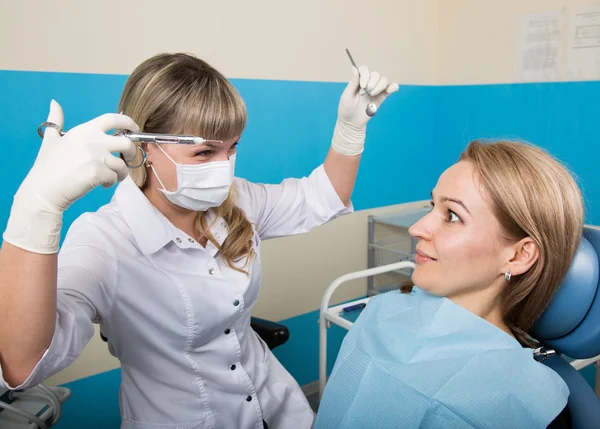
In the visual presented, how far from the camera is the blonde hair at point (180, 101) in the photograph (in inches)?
39.8

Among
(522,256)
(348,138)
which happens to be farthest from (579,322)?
(348,138)

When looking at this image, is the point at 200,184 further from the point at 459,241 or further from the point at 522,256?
the point at 522,256

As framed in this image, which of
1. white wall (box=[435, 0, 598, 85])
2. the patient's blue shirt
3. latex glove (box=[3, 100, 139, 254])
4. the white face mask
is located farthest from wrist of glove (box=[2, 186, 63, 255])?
white wall (box=[435, 0, 598, 85])

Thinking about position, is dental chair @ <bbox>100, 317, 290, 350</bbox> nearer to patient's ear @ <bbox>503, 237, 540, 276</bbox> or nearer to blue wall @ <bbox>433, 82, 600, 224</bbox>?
patient's ear @ <bbox>503, 237, 540, 276</bbox>

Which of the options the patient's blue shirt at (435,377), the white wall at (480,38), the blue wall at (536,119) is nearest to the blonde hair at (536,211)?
the patient's blue shirt at (435,377)

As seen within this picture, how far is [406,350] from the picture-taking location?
101 centimetres

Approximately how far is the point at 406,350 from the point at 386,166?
164 centimetres

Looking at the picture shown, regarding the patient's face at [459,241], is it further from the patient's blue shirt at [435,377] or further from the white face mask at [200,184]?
the white face mask at [200,184]

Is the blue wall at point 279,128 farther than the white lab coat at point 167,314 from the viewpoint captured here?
Yes

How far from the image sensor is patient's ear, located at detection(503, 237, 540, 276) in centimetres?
98

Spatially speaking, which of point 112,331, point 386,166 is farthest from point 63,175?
point 386,166

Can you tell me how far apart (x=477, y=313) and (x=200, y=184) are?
683 millimetres

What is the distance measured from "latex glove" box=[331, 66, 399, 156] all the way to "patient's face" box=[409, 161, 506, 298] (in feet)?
1.26

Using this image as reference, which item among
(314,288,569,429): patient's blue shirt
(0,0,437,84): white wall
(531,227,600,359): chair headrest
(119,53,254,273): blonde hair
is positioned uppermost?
(0,0,437,84): white wall
